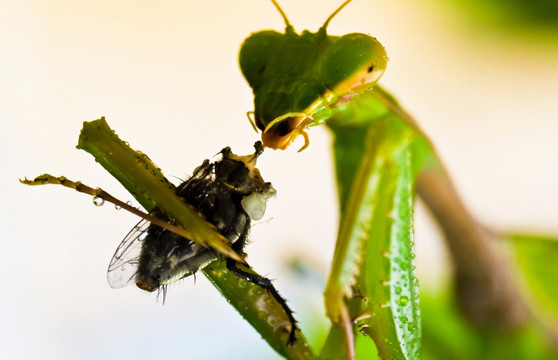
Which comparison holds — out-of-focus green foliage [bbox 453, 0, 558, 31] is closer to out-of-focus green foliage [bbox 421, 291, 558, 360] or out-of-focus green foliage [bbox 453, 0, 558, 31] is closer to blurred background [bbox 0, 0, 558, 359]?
blurred background [bbox 0, 0, 558, 359]

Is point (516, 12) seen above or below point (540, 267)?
above

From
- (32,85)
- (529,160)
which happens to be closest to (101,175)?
(32,85)

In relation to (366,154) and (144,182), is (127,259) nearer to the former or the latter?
(144,182)

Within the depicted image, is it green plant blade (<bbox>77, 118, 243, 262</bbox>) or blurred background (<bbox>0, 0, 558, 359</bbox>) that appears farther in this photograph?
blurred background (<bbox>0, 0, 558, 359</bbox>)

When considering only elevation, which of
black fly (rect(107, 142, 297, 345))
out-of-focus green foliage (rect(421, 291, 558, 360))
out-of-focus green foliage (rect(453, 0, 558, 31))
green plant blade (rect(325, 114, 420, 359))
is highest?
out-of-focus green foliage (rect(453, 0, 558, 31))

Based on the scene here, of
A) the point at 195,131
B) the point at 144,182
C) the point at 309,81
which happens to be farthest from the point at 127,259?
the point at 195,131

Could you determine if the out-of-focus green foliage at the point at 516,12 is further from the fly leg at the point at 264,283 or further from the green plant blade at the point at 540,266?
the fly leg at the point at 264,283

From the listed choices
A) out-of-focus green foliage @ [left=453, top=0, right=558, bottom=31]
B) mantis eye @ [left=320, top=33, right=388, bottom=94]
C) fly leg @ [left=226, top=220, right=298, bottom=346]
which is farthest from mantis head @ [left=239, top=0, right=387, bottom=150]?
out-of-focus green foliage @ [left=453, top=0, right=558, bottom=31]
